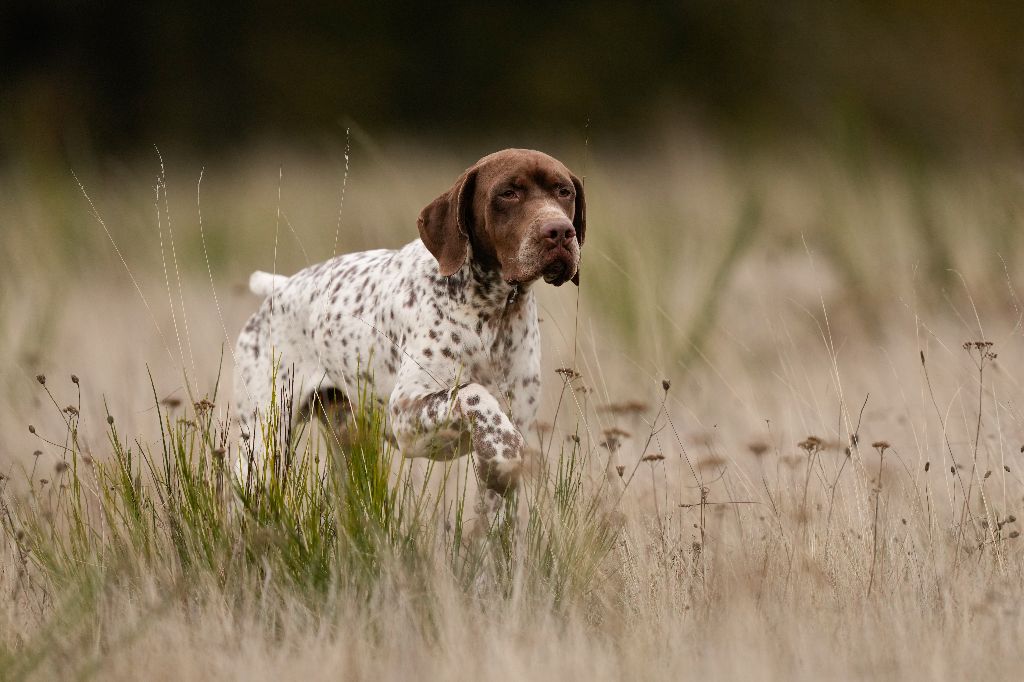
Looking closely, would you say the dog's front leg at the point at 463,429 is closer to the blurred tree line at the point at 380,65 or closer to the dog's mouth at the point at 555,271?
the dog's mouth at the point at 555,271

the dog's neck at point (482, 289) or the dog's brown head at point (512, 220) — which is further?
the dog's neck at point (482, 289)

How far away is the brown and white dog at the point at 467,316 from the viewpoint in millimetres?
3828

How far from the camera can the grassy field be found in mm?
3229

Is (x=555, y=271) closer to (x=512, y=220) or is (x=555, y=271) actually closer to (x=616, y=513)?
(x=512, y=220)

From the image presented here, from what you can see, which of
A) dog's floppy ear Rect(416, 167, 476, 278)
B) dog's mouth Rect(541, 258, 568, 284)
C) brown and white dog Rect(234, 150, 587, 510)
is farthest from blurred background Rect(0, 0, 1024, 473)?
dog's floppy ear Rect(416, 167, 476, 278)

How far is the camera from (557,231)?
3805 mm

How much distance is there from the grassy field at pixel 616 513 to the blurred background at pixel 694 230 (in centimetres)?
4

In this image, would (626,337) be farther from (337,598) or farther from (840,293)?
(337,598)

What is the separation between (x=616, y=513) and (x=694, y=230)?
15.9 ft

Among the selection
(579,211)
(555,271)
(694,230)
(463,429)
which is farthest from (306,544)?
(694,230)

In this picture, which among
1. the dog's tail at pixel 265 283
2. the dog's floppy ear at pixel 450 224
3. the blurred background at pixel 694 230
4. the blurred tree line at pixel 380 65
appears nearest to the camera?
the dog's floppy ear at pixel 450 224

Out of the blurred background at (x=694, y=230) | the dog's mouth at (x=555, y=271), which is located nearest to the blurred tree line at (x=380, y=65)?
the blurred background at (x=694, y=230)

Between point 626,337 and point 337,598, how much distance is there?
2.84 metres

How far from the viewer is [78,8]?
75.9 feet
